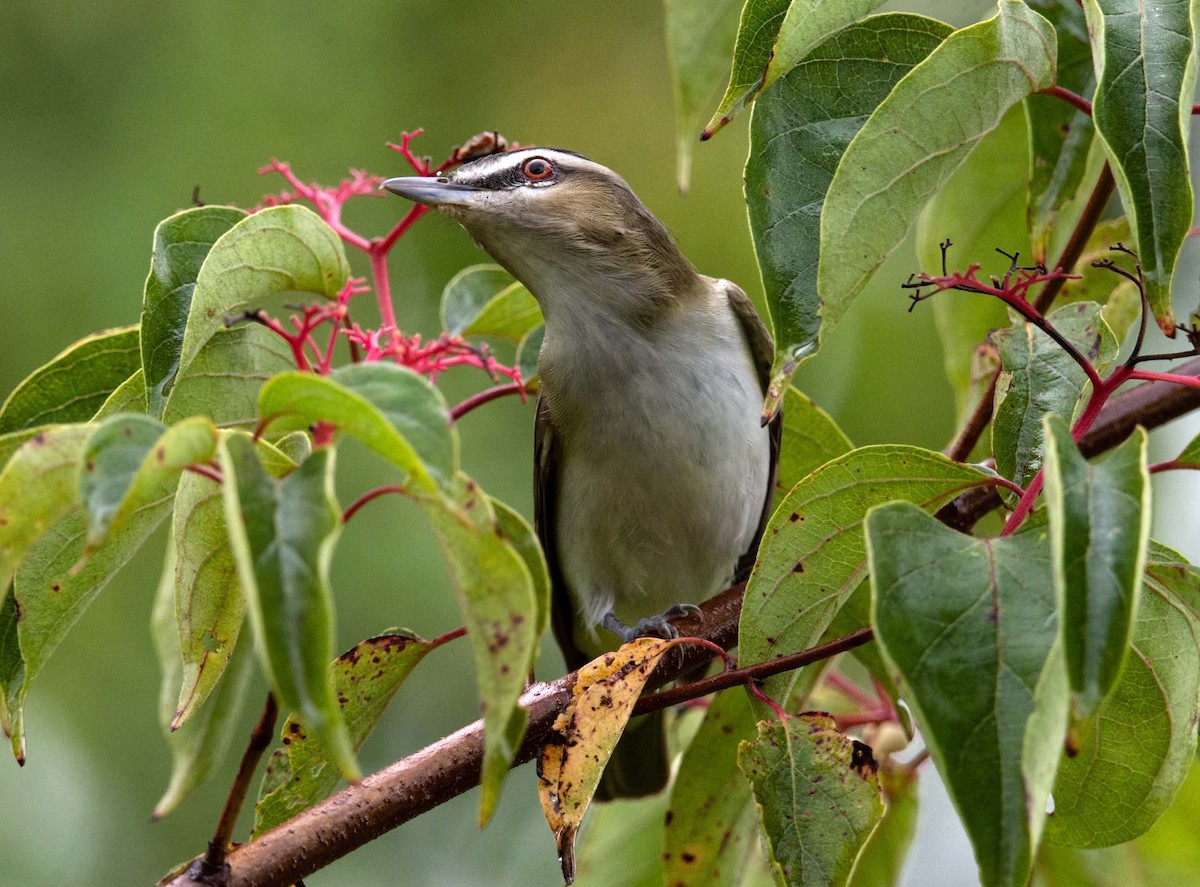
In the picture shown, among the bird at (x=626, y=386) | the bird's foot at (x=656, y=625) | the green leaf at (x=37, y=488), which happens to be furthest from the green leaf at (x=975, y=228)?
the green leaf at (x=37, y=488)

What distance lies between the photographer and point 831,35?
1.99 meters

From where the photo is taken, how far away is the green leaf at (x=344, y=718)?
2299 mm

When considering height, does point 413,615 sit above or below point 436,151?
below

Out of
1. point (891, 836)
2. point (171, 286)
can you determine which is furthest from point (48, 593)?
point (891, 836)

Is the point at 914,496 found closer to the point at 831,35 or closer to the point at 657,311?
the point at 831,35

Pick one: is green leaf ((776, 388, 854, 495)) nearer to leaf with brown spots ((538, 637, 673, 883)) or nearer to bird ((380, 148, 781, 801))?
bird ((380, 148, 781, 801))

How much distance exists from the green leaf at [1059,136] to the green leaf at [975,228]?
0.44m

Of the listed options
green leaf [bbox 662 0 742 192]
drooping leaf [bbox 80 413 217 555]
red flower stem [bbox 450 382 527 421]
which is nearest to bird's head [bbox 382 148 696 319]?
red flower stem [bbox 450 382 527 421]

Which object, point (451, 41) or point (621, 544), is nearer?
point (621, 544)

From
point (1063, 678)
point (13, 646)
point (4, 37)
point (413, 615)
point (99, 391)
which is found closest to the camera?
point (1063, 678)

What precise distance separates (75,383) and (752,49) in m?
1.38

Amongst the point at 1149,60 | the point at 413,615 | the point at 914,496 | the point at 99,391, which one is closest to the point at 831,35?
the point at 1149,60

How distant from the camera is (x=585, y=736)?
204cm

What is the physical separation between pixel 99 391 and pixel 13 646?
1.75ft
